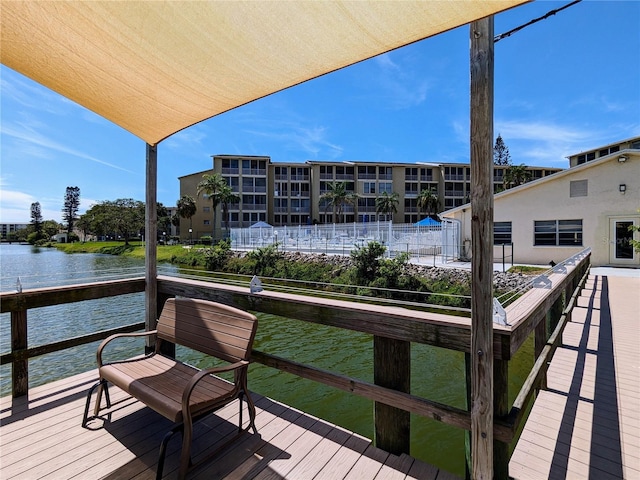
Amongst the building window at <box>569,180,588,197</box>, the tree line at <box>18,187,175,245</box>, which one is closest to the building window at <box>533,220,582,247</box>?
the building window at <box>569,180,588,197</box>

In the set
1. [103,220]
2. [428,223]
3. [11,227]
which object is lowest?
[428,223]

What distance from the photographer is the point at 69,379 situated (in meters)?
2.62

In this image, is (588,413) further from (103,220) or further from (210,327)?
(103,220)

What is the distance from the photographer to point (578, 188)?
13.7 m

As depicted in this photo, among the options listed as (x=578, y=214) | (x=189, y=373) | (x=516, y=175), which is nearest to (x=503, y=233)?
(x=578, y=214)

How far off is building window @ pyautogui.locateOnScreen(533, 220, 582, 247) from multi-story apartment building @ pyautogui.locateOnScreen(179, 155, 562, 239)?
73.6 feet

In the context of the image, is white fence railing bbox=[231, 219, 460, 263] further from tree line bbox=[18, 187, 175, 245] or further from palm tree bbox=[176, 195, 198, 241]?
tree line bbox=[18, 187, 175, 245]

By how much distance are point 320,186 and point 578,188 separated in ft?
85.5

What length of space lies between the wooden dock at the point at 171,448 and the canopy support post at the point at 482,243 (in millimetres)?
361

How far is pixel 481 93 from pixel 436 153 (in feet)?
153

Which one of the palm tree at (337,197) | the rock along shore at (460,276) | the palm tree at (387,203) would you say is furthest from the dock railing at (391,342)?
the palm tree at (387,203)

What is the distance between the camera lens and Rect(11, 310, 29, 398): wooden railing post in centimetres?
230

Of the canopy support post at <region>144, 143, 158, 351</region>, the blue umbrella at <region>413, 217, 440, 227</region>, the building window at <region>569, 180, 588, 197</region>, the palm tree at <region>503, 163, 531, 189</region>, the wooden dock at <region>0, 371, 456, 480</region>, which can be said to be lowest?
the wooden dock at <region>0, 371, 456, 480</region>

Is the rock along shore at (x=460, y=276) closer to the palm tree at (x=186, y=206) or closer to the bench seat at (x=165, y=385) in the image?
the bench seat at (x=165, y=385)
